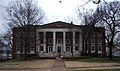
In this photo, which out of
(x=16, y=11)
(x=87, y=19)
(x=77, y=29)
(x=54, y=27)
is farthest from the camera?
(x=54, y=27)

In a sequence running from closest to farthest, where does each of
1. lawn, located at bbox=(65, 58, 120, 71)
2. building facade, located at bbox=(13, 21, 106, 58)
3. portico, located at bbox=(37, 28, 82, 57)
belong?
lawn, located at bbox=(65, 58, 120, 71) → building facade, located at bbox=(13, 21, 106, 58) → portico, located at bbox=(37, 28, 82, 57)

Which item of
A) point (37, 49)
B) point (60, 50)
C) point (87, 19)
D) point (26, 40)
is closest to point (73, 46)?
point (60, 50)

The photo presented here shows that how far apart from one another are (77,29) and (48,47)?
1506cm

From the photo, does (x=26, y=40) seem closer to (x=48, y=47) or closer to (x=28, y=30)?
(x=28, y=30)

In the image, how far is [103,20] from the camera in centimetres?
6294

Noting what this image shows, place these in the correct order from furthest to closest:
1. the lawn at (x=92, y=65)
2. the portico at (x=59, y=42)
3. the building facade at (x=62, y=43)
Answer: the portico at (x=59, y=42)
the building facade at (x=62, y=43)
the lawn at (x=92, y=65)

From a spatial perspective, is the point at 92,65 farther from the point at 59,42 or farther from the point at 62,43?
the point at 59,42

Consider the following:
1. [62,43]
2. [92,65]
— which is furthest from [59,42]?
[92,65]

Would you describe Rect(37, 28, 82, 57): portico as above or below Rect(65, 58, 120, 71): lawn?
above

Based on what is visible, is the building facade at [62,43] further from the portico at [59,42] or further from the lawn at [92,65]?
the lawn at [92,65]

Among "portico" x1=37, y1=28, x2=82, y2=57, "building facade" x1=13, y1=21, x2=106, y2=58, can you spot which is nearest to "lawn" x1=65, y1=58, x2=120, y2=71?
"building facade" x1=13, y1=21, x2=106, y2=58

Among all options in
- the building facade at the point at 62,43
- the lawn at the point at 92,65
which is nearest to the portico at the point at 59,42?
the building facade at the point at 62,43

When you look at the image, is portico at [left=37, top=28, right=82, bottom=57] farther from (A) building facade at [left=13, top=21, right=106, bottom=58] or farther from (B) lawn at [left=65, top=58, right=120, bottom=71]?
(B) lawn at [left=65, top=58, right=120, bottom=71]

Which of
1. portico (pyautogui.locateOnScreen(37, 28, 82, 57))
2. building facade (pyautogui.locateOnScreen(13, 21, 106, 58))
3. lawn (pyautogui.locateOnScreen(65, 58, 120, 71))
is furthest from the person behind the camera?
portico (pyautogui.locateOnScreen(37, 28, 82, 57))
